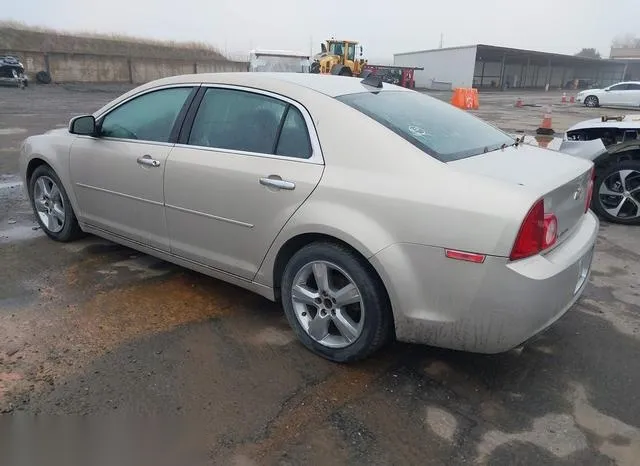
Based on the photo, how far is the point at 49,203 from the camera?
4816mm

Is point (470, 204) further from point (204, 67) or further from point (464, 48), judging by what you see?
point (464, 48)

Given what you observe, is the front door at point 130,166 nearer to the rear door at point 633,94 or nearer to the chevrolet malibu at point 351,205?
the chevrolet malibu at point 351,205

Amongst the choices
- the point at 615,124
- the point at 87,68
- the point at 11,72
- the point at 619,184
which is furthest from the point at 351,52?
the point at 619,184

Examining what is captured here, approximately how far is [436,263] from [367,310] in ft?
1.60

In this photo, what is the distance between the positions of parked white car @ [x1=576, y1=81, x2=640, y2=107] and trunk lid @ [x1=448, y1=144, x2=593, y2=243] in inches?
1163

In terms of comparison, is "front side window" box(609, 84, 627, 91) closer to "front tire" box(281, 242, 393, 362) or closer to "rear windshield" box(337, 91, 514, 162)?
"rear windshield" box(337, 91, 514, 162)

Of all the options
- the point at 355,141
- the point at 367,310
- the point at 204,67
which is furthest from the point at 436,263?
the point at 204,67

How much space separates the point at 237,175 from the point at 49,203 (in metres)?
2.57

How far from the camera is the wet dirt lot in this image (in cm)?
241

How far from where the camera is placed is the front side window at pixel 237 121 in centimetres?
322

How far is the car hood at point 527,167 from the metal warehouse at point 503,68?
4671 centimetres

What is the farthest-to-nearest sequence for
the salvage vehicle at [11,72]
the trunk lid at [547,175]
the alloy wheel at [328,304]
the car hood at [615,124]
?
the salvage vehicle at [11,72], the car hood at [615,124], the alloy wheel at [328,304], the trunk lid at [547,175]

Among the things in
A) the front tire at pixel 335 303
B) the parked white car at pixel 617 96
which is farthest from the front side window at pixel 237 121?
the parked white car at pixel 617 96

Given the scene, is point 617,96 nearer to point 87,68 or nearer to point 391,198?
point 391,198
